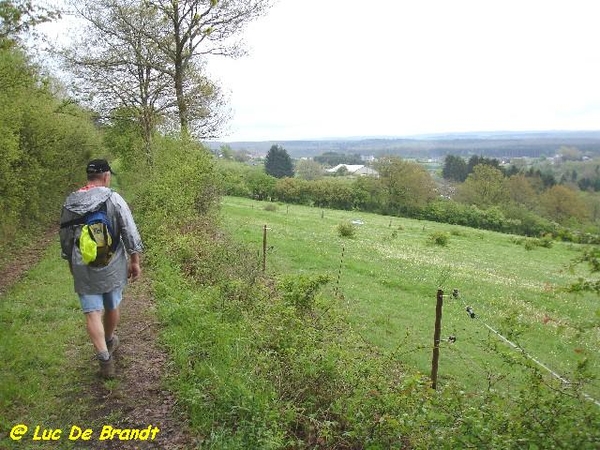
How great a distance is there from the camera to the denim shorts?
5734 mm

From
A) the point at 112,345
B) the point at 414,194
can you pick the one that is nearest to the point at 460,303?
the point at 112,345

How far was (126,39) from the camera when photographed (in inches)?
952

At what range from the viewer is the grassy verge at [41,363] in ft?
16.5

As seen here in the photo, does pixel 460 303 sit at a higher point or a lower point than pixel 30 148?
lower

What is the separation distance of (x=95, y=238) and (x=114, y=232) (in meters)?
0.27

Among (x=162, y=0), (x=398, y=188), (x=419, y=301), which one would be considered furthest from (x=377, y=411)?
(x=398, y=188)

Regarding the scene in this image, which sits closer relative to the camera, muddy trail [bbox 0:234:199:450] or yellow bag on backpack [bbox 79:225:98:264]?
muddy trail [bbox 0:234:199:450]

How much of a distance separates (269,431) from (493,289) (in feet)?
55.4

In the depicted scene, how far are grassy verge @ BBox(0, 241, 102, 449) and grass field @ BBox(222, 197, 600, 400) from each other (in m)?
4.15

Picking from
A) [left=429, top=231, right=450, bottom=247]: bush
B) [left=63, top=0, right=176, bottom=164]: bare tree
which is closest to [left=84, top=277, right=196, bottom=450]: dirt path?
[left=63, top=0, right=176, bottom=164]: bare tree

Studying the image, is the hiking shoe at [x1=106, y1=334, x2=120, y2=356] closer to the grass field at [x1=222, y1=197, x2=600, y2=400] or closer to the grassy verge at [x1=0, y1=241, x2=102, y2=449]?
the grassy verge at [x1=0, y1=241, x2=102, y2=449]

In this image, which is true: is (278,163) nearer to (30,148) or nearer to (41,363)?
(30,148)

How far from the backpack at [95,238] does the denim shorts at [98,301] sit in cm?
43

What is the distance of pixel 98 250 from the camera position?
18.6ft
